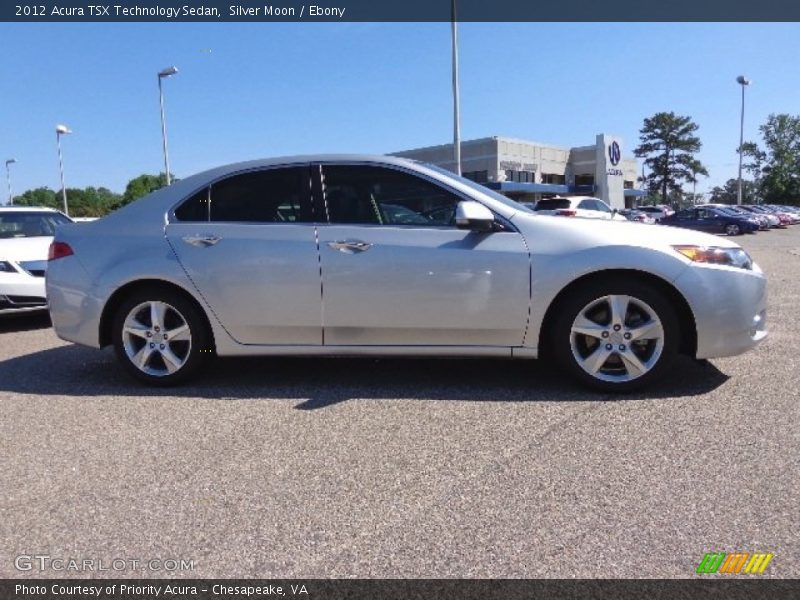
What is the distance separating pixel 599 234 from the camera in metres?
3.68

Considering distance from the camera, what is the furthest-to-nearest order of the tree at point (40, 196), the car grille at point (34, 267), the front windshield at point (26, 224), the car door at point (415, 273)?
1. the tree at point (40, 196)
2. the front windshield at point (26, 224)
3. the car grille at point (34, 267)
4. the car door at point (415, 273)

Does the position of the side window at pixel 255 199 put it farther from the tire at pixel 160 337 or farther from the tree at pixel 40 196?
the tree at pixel 40 196

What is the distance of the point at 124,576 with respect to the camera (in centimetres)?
201

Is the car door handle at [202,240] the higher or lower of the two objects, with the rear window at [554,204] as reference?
lower

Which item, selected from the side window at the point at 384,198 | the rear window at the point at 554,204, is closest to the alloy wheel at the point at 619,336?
the side window at the point at 384,198

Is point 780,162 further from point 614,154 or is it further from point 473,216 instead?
point 473,216

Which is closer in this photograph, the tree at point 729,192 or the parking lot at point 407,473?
the parking lot at point 407,473

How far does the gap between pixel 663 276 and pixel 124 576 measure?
325cm

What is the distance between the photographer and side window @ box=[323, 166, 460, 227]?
151 inches

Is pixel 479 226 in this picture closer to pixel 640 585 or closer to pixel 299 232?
pixel 299 232

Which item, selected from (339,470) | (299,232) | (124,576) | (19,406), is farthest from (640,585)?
(19,406)

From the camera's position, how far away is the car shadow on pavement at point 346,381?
3.77 meters

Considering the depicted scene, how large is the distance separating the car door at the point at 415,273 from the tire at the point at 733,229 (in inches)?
A: 1039

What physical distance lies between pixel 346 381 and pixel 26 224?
19.4 feet
